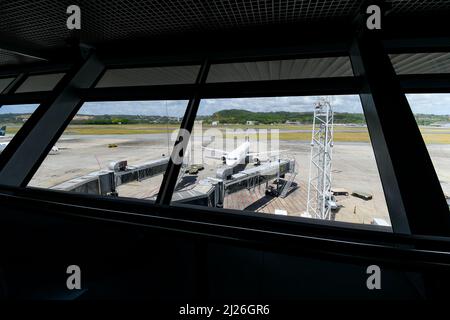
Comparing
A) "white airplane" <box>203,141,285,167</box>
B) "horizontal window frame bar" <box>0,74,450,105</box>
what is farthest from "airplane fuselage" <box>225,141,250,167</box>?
"horizontal window frame bar" <box>0,74,450,105</box>

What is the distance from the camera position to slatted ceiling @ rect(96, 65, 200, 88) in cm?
323

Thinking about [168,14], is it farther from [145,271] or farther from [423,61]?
[423,61]

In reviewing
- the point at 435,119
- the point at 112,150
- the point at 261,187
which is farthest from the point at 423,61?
the point at 112,150

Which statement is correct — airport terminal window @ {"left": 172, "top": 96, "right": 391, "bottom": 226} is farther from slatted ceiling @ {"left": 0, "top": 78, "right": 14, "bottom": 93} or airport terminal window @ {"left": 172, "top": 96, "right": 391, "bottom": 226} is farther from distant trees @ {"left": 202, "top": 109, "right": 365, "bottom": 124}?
slatted ceiling @ {"left": 0, "top": 78, "right": 14, "bottom": 93}

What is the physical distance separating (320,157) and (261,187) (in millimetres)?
755

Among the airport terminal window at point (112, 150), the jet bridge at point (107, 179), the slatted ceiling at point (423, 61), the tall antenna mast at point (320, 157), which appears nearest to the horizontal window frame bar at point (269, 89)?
the airport terminal window at point (112, 150)

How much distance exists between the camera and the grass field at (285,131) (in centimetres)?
211

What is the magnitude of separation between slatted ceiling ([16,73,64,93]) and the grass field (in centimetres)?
97

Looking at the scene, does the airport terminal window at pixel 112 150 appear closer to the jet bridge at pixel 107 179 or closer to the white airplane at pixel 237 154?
the jet bridge at pixel 107 179

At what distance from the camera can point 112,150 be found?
10.4ft

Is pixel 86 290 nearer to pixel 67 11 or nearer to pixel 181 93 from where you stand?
pixel 181 93

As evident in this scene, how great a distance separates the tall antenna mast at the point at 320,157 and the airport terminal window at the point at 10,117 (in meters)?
3.89

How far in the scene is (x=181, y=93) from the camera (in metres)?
2.45

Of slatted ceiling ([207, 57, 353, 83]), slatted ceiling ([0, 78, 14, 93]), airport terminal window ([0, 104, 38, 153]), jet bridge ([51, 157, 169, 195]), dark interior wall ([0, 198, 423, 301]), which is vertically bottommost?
dark interior wall ([0, 198, 423, 301])
